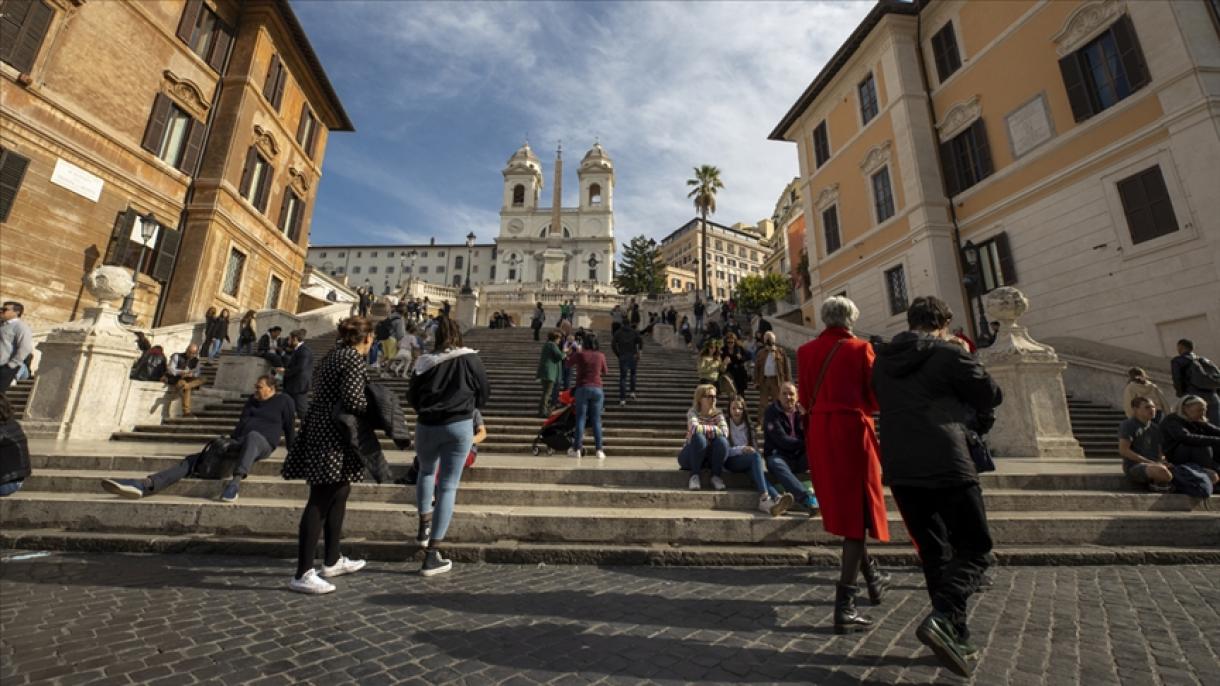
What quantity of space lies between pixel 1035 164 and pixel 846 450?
1664 cm

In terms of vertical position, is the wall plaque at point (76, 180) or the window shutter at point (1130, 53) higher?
the window shutter at point (1130, 53)

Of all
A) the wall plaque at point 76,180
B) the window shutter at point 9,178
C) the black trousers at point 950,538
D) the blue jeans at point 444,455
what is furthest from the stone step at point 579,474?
the wall plaque at point 76,180

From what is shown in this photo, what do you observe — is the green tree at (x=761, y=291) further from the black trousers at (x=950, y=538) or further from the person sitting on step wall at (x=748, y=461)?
the black trousers at (x=950, y=538)

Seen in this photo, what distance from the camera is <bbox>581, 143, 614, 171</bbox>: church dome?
3009 inches

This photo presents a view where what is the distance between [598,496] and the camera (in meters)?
5.20

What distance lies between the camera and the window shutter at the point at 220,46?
18.8m

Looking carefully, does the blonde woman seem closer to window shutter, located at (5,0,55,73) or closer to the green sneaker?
the green sneaker

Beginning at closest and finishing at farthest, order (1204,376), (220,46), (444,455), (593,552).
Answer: (444,455) → (593,552) → (1204,376) → (220,46)

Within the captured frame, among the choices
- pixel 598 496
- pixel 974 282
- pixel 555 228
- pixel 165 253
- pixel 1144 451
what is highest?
pixel 555 228

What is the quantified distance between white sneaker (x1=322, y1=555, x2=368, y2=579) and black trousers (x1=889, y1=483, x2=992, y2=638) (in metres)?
3.77

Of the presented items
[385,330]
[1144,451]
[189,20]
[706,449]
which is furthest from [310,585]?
[189,20]

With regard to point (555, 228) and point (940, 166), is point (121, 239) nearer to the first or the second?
point (940, 166)

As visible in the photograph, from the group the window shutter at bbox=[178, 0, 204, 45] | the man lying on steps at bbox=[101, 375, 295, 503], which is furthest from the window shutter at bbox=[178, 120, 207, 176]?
the man lying on steps at bbox=[101, 375, 295, 503]

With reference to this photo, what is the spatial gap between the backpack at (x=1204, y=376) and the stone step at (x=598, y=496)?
9.75 ft
